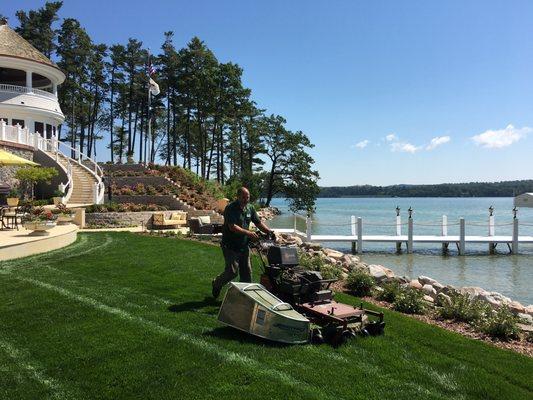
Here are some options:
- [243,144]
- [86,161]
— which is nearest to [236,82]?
[243,144]

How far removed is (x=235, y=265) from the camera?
6.60 m

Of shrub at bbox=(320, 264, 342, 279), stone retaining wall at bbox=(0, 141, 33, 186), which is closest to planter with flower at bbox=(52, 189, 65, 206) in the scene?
stone retaining wall at bbox=(0, 141, 33, 186)

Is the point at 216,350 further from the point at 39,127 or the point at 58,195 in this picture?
the point at 39,127

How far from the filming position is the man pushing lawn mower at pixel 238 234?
639cm

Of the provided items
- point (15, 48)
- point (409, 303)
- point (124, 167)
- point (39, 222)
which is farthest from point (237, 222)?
point (15, 48)

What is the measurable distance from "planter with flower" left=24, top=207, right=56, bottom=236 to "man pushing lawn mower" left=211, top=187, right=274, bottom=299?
7.54m

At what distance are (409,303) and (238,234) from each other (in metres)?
3.44

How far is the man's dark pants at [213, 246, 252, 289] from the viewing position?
657 centimetres

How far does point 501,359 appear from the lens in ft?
17.7

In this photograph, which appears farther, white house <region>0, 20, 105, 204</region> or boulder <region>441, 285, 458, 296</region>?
white house <region>0, 20, 105, 204</region>

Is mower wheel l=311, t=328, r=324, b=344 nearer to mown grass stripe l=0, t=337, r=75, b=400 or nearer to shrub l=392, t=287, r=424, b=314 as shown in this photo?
mown grass stripe l=0, t=337, r=75, b=400

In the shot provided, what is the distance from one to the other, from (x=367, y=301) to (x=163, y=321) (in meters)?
4.02

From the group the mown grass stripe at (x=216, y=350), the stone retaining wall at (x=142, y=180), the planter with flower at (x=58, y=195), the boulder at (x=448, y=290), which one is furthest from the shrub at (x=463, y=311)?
the stone retaining wall at (x=142, y=180)

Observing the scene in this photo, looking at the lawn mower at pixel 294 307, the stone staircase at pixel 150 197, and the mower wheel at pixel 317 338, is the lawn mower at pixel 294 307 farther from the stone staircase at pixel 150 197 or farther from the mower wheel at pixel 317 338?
the stone staircase at pixel 150 197
